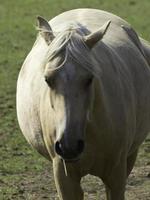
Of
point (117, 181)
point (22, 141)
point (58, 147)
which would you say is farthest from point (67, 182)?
point (22, 141)

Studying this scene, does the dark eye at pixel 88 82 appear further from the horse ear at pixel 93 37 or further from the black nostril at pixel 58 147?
the black nostril at pixel 58 147

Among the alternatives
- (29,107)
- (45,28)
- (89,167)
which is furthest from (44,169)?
(45,28)

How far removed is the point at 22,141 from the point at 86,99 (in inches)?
161

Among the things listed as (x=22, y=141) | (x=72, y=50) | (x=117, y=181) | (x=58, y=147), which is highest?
(x=72, y=50)

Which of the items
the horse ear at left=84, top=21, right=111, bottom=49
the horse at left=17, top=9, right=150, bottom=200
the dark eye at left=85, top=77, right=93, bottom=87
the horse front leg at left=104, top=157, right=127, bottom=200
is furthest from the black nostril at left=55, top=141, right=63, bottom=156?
the horse front leg at left=104, top=157, right=127, bottom=200

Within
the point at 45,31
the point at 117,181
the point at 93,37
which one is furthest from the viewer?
the point at 117,181

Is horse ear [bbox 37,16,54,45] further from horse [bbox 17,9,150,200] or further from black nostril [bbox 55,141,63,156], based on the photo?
black nostril [bbox 55,141,63,156]

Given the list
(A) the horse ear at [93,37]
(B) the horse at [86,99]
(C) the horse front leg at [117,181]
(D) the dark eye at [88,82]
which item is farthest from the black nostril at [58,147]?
(C) the horse front leg at [117,181]

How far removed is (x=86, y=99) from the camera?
4.35 meters

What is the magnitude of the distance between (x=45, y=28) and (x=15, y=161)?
10.5 ft

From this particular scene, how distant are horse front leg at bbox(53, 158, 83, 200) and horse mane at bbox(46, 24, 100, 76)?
2.59ft

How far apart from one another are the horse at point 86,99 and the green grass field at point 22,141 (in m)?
0.84

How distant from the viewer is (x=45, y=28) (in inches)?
185

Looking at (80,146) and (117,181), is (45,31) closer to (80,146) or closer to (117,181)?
(80,146)
